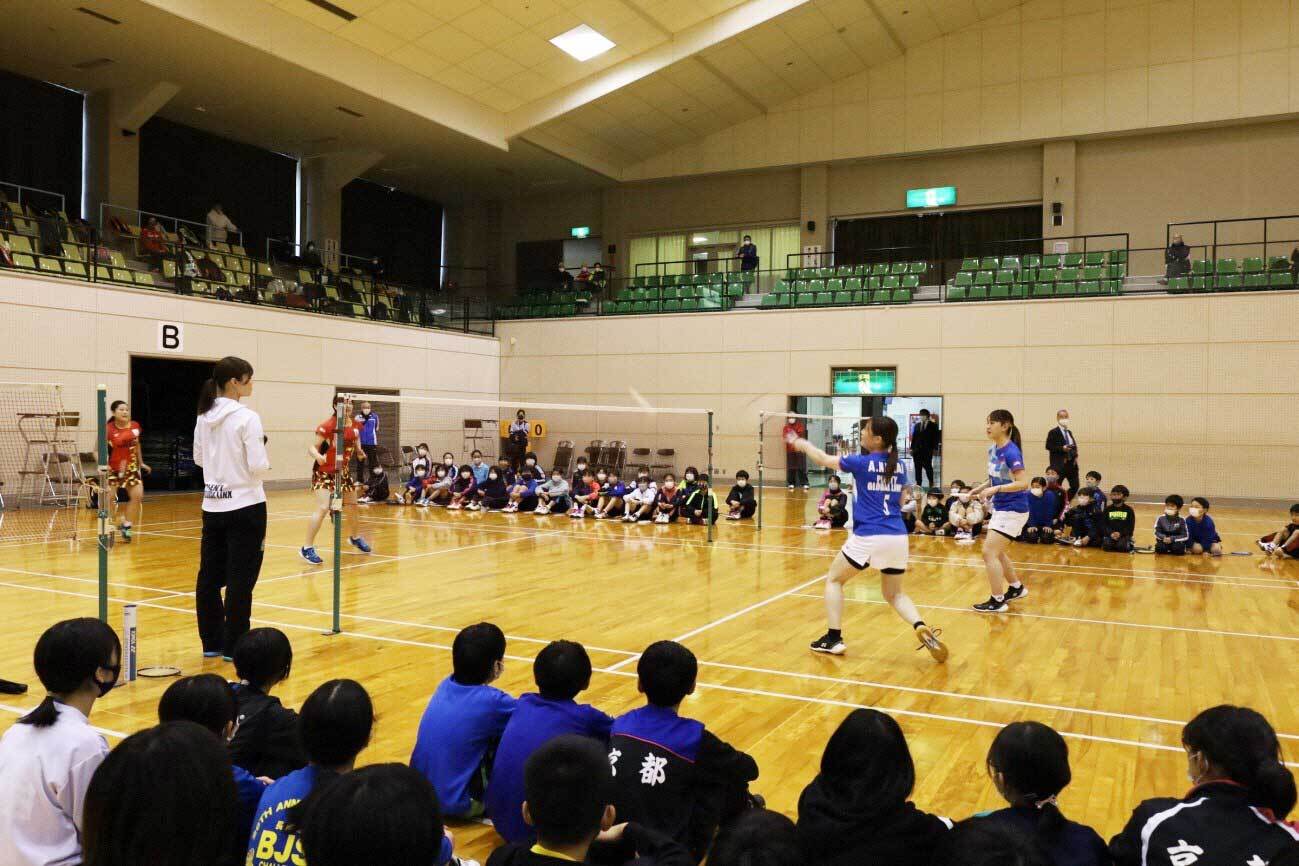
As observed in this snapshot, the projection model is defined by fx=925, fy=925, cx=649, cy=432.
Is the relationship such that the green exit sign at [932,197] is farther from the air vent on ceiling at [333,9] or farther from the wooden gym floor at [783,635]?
the air vent on ceiling at [333,9]

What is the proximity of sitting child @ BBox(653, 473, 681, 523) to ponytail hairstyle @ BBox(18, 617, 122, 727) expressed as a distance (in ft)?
47.4

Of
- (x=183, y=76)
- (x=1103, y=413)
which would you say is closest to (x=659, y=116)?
(x=183, y=76)

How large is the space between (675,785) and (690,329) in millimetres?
23636

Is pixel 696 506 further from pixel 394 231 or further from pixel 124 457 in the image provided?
pixel 394 231

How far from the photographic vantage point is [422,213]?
3334cm

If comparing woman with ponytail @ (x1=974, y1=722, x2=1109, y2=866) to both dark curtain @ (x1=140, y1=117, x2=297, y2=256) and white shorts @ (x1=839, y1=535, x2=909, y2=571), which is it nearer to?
white shorts @ (x1=839, y1=535, x2=909, y2=571)

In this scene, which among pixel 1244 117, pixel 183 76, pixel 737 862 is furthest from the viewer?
pixel 1244 117

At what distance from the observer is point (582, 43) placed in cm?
2316

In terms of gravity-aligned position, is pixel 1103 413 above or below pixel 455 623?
above

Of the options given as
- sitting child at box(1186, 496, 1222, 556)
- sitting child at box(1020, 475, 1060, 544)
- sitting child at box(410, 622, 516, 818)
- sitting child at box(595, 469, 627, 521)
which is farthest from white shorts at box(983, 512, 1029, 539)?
sitting child at box(595, 469, 627, 521)

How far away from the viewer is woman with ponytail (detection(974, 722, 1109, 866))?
2.54 metres

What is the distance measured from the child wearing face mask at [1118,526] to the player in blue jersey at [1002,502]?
572 centimetres

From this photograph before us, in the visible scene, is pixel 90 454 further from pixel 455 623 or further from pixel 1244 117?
pixel 1244 117

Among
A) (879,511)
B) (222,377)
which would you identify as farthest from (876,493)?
(222,377)
